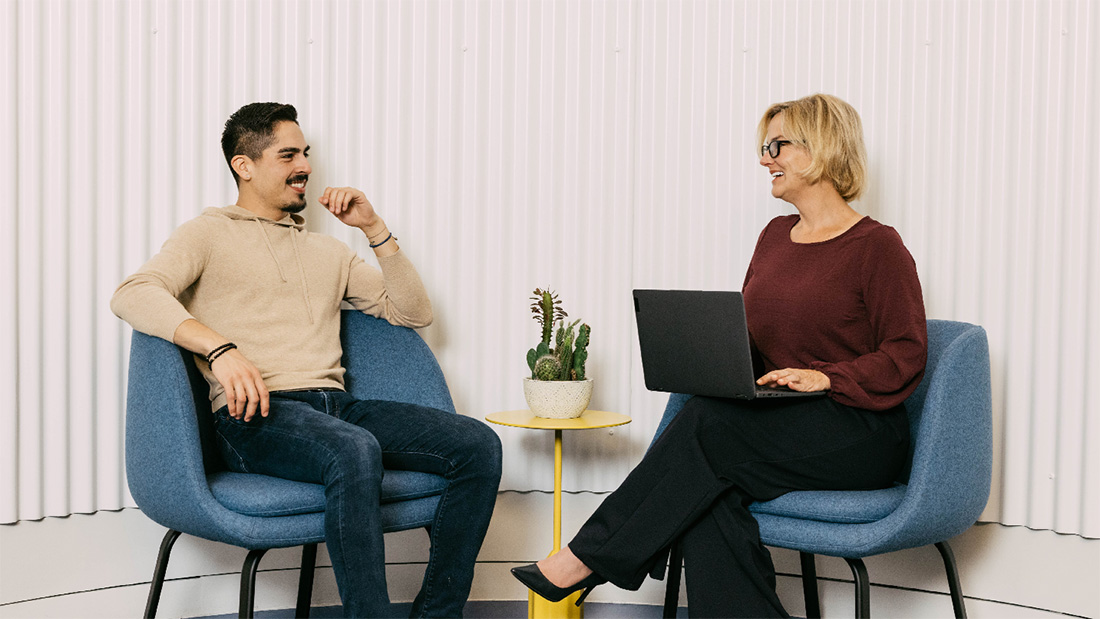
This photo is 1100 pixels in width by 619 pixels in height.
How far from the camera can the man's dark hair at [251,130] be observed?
2.30 meters

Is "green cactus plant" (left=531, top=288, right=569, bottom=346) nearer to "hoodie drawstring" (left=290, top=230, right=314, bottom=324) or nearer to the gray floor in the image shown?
"hoodie drawstring" (left=290, top=230, right=314, bottom=324)

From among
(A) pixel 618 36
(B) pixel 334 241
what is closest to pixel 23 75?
(B) pixel 334 241

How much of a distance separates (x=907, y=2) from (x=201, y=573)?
7.97ft

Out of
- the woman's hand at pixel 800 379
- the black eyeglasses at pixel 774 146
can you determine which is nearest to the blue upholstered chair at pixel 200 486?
the woman's hand at pixel 800 379

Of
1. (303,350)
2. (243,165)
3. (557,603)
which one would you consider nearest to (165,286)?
(303,350)

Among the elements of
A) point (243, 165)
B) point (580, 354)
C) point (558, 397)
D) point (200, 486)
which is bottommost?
point (200, 486)

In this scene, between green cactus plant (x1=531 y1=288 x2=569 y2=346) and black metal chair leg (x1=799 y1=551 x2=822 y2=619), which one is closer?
black metal chair leg (x1=799 y1=551 x2=822 y2=619)

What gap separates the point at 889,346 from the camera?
1.92 m

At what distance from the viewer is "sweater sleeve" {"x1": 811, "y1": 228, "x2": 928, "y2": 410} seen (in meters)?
1.90

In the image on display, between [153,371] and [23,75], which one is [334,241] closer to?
[153,371]

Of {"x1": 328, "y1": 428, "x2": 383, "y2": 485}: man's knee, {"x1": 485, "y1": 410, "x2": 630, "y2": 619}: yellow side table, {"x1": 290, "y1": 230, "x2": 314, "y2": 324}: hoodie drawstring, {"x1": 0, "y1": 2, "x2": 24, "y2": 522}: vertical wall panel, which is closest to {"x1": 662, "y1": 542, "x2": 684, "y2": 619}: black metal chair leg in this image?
{"x1": 485, "y1": 410, "x2": 630, "y2": 619}: yellow side table

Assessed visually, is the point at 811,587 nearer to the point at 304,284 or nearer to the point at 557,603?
the point at 557,603

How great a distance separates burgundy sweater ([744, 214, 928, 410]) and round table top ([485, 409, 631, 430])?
404 mm

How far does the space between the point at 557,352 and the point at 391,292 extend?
444 millimetres
